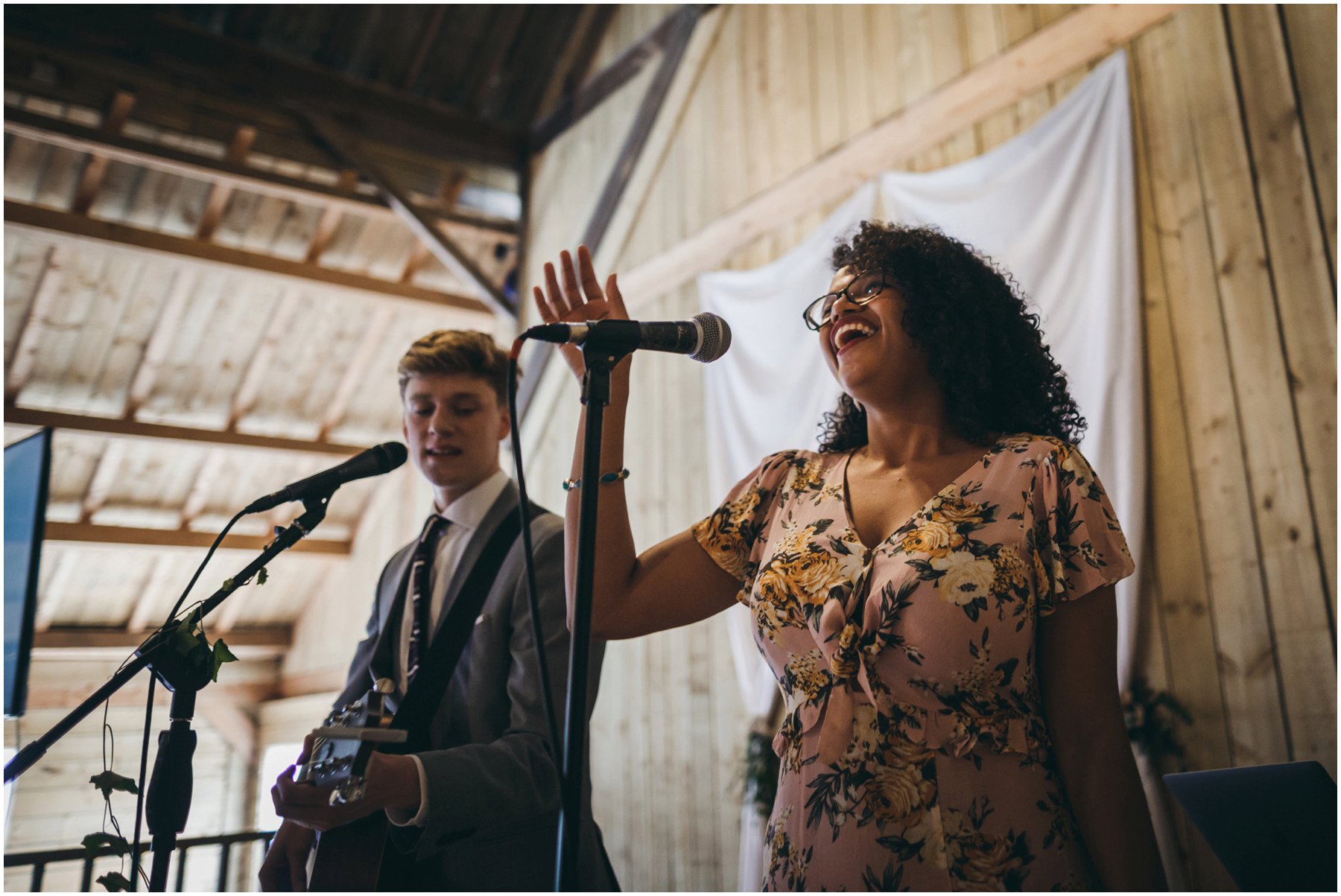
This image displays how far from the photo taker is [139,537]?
7629 millimetres

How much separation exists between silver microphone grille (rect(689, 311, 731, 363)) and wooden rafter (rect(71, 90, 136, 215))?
5.51 meters

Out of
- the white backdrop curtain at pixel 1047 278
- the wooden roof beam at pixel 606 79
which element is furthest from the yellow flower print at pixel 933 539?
the wooden roof beam at pixel 606 79

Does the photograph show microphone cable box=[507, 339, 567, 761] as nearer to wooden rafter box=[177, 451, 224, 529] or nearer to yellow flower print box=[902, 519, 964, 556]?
yellow flower print box=[902, 519, 964, 556]

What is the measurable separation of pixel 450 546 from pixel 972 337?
108 centimetres

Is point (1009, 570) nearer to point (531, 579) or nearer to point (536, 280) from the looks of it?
point (531, 579)

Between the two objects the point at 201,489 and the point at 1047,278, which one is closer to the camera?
the point at 1047,278

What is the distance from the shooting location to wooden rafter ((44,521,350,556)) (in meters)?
7.32

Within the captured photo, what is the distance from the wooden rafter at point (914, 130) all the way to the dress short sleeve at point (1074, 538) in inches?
89.7

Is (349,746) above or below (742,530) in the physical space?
below

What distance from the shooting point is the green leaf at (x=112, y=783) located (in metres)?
1.36

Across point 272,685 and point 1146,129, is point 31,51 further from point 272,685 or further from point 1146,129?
point 272,685

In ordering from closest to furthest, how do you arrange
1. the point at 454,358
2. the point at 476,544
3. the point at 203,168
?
1. the point at 476,544
2. the point at 454,358
3. the point at 203,168

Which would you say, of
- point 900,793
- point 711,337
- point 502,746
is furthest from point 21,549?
point 900,793

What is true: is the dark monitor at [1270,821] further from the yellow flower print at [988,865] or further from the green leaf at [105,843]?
the green leaf at [105,843]
